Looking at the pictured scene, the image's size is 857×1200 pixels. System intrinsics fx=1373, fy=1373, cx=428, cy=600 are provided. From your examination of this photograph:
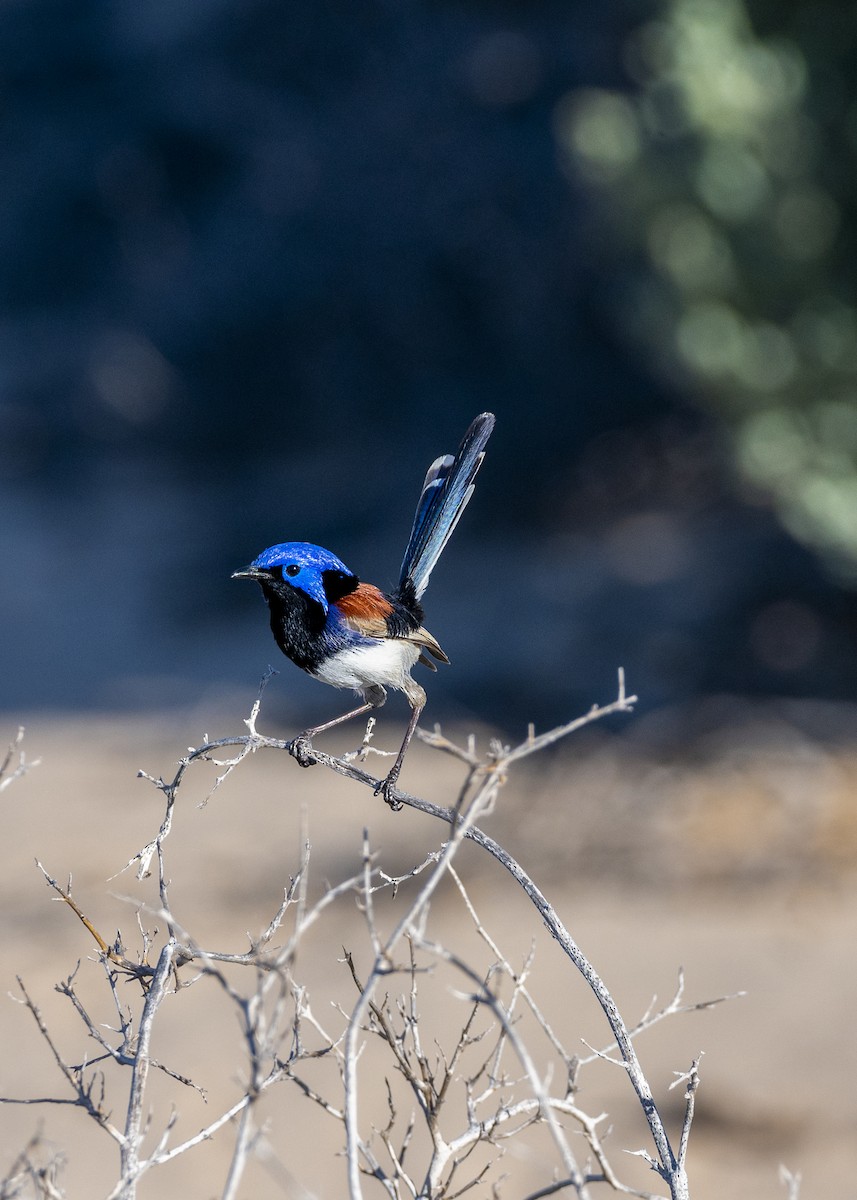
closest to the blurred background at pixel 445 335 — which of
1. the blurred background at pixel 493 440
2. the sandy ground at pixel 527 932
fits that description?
the blurred background at pixel 493 440

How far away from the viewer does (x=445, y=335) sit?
17.0 meters

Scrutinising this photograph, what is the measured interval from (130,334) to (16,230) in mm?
3184

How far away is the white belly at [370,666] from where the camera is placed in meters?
3.04

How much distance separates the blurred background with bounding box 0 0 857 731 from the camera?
10586mm

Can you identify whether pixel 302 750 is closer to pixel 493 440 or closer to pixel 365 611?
pixel 365 611

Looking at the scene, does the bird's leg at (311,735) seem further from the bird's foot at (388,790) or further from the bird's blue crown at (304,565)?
the bird's blue crown at (304,565)

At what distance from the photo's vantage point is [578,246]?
16.2m

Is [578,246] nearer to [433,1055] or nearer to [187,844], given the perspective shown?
[187,844]

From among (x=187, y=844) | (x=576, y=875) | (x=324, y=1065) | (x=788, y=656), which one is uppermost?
(x=788, y=656)

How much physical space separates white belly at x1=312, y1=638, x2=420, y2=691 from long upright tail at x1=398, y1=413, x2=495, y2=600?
0.64 ft

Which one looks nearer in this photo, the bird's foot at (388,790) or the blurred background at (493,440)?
the bird's foot at (388,790)

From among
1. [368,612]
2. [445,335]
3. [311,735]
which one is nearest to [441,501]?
[368,612]

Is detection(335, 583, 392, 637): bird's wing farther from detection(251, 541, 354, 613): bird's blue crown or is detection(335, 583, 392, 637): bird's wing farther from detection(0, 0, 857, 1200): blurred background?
detection(0, 0, 857, 1200): blurred background

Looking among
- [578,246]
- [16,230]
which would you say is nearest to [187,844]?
[578,246]
